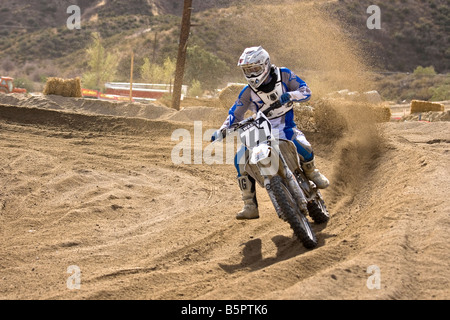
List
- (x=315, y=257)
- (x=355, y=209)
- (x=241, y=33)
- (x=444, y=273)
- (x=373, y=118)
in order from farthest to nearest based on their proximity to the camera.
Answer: (x=241, y=33) → (x=373, y=118) → (x=355, y=209) → (x=315, y=257) → (x=444, y=273)

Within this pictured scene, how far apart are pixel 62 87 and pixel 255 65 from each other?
15.7 meters

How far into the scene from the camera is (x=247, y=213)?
23.0 feet

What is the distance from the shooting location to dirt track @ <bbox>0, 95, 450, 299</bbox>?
485 cm

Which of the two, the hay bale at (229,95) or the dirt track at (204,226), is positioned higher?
the hay bale at (229,95)

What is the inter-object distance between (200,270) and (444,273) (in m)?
2.28

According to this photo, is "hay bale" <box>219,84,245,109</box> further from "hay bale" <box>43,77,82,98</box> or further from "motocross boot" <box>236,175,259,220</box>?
"motocross boot" <box>236,175,259,220</box>

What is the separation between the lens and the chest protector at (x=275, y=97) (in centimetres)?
707

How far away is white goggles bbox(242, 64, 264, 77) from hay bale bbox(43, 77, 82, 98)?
15358 mm

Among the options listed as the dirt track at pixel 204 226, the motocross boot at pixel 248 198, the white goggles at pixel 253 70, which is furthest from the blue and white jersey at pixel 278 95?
the dirt track at pixel 204 226

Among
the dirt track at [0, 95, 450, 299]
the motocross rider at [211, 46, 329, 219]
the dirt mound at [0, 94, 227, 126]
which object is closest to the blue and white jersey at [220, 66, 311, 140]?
the motocross rider at [211, 46, 329, 219]

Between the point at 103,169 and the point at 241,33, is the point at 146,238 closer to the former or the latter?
the point at 103,169

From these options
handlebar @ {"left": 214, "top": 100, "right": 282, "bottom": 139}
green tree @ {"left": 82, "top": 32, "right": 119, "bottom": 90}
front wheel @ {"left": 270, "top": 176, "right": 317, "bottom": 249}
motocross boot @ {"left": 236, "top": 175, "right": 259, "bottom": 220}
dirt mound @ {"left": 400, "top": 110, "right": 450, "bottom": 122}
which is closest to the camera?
front wheel @ {"left": 270, "top": 176, "right": 317, "bottom": 249}

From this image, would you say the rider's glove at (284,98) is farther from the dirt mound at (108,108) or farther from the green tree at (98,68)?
the green tree at (98,68)
